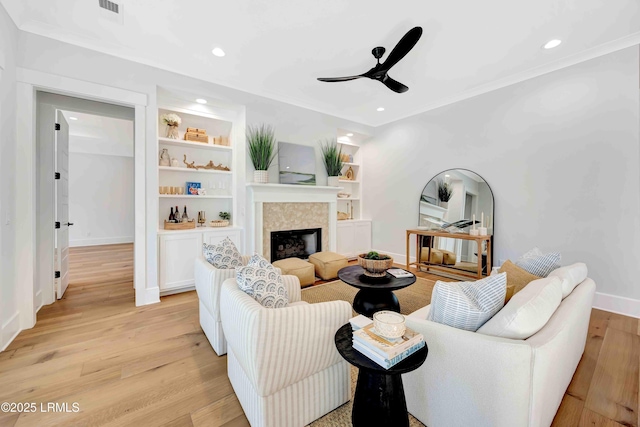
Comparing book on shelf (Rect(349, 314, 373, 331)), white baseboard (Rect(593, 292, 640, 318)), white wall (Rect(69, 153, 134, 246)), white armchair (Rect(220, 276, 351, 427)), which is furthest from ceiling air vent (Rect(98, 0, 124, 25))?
white wall (Rect(69, 153, 134, 246))

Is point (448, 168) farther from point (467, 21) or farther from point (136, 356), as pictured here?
point (136, 356)

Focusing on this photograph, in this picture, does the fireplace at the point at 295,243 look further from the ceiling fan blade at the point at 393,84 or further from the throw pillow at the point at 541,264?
the throw pillow at the point at 541,264

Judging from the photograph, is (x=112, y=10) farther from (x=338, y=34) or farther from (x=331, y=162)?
(x=331, y=162)

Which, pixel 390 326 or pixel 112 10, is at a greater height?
pixel 112 10

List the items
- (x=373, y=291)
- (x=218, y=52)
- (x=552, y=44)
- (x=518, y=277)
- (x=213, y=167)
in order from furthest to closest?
(x=213, y=167), (x=218, y=52), (x=552, y=44), (x=373, y=291), (x=518, y=277)

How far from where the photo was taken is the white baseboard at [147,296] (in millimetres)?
3025

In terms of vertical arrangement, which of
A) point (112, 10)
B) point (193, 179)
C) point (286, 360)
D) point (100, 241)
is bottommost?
point (100, 241)

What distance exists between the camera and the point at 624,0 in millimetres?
2180

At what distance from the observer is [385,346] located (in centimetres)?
112

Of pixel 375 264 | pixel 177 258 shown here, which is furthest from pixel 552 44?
pixel 177 258

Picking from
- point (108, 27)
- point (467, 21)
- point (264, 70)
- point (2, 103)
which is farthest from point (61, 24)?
point (467, 21)

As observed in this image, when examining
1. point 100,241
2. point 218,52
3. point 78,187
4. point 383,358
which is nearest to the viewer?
point 383,358

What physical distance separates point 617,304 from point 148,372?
15.3 feet

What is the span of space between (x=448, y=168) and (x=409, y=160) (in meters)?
0.77
